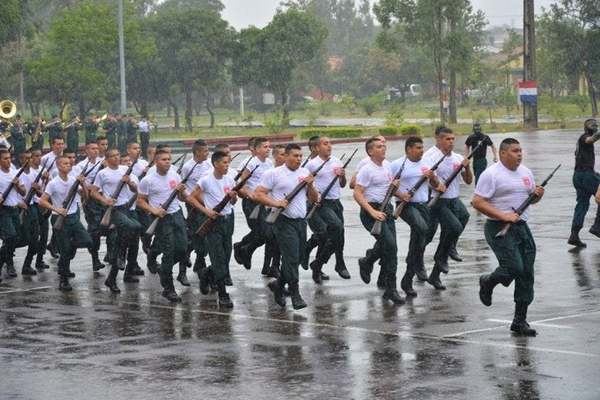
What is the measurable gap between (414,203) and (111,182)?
4.23 m

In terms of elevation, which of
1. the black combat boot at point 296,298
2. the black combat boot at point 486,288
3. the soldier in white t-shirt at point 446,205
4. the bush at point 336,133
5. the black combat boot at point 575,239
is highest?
the soldier in white t-shirt at point 446,205

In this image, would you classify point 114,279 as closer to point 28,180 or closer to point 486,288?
point 28,180

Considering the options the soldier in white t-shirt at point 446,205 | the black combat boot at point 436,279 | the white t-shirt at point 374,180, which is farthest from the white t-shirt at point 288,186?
the soldier in white t-shirt at point 446,205

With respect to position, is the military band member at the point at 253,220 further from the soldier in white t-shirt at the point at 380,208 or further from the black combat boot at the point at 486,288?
the black combat boot at the point at 486,288

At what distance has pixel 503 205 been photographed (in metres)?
13.4

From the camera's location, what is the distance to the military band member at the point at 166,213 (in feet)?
53.4

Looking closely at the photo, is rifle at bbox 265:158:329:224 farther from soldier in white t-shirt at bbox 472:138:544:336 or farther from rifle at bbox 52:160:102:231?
rifle at bbox 52:160:102:231

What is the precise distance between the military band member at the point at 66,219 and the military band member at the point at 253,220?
193cm

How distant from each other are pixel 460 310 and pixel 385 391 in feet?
13.6

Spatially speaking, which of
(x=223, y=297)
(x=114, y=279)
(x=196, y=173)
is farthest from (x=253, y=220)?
(x=223, y=297)

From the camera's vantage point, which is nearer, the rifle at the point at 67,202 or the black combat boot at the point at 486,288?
the black combat boot at the point at 486,288

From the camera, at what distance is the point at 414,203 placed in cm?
1634

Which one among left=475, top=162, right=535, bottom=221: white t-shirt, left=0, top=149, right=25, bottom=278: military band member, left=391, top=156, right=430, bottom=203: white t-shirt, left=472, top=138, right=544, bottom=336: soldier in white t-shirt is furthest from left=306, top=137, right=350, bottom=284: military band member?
left=475, top=162, right=535, bottom=221: white t-shirt

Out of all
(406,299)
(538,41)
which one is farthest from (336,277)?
(538,41)
